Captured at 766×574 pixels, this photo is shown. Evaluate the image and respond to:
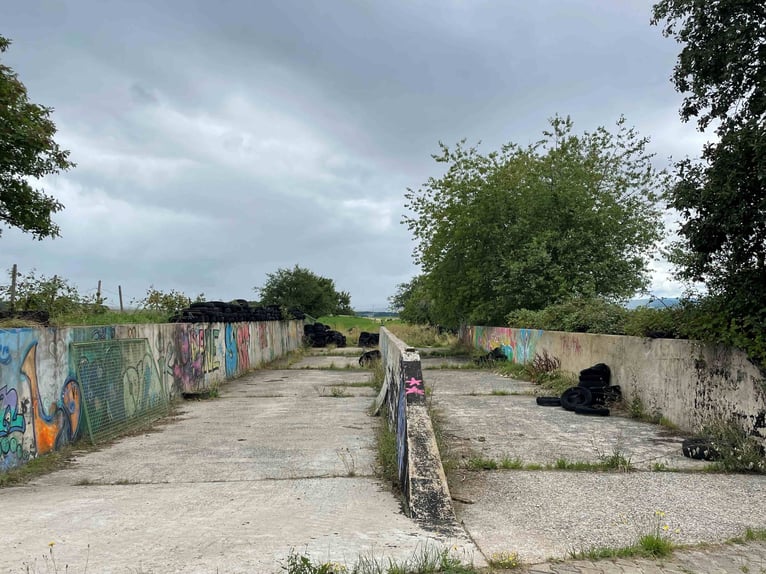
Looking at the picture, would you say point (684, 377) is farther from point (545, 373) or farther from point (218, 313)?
point (218, 313)

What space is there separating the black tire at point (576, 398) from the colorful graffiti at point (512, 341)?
20.1 ft

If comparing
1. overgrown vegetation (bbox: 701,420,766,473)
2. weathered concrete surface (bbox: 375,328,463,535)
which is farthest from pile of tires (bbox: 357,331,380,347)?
weathered concrete surface (bbox: 375,328,463,535)

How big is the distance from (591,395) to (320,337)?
25.6 m

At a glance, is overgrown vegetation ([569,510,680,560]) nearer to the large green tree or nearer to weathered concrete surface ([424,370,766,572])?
weathered concrete surface ([424,370,766,572])

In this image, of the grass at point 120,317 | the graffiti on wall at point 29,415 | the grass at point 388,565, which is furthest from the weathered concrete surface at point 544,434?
the grass at point 120,317

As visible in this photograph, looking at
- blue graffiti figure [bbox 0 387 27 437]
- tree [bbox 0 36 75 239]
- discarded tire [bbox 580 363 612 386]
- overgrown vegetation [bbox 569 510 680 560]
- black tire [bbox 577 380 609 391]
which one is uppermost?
tree [bbox 0 36 75 239]

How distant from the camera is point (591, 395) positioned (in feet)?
33.5

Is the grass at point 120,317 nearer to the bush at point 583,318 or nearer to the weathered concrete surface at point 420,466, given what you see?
the weathered concrete surface at point 420,466

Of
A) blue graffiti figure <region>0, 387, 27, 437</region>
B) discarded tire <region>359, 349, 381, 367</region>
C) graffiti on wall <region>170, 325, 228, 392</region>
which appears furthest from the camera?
discarded tire <region>359, 349, 381, 367</region>

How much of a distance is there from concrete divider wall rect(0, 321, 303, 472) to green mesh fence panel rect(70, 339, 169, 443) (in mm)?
14

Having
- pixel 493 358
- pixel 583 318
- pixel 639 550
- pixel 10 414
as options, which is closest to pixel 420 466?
pixel 639 550

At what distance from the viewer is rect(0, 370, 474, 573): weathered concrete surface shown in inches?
141

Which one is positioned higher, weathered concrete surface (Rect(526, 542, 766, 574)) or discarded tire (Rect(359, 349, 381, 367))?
discarded tire (Rect(359, 349, 381, 367))

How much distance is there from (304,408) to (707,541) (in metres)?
7.78
